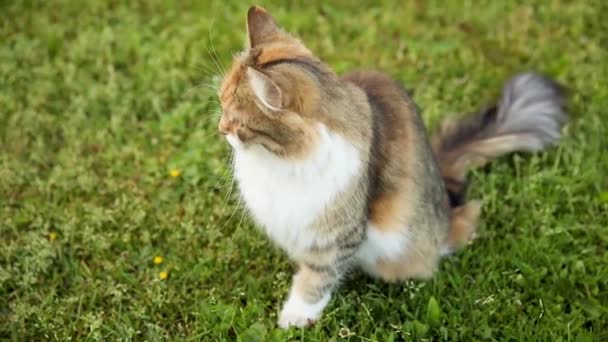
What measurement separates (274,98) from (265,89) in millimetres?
44

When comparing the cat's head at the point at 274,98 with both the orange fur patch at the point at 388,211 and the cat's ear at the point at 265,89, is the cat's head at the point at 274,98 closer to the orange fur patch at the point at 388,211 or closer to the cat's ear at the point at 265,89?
the cat's ear at the point at 265,89

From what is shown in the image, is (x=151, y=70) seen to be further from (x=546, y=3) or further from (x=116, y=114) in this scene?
(x=546, y=3)

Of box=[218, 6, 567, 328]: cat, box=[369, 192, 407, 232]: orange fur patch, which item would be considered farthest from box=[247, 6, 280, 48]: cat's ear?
box=[369, 192, 407, 232]: orange fur patch

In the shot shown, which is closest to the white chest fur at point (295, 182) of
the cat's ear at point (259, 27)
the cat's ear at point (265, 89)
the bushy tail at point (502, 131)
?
the cat's ear at point (265, 89)

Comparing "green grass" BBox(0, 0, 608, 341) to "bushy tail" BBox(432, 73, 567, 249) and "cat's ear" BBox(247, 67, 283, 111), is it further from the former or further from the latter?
"cat's ear" BBox(247, 67, 283, 111)

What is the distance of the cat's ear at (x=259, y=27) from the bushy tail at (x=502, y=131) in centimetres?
124

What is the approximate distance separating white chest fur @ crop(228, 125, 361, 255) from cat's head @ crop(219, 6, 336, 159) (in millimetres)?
52

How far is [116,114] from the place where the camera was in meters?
3.91

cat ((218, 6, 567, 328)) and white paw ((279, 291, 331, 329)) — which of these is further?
white paw ((279, 291, 331, 329))

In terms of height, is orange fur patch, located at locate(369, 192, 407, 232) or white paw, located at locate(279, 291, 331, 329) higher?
orange fur patch, located at locate(369, 192, 407, 232)

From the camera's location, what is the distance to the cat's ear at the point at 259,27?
8.20ft

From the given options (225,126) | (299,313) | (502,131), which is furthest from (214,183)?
(502,131)

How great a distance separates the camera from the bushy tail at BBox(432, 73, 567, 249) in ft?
11.1

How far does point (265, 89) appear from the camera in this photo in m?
2.10
